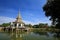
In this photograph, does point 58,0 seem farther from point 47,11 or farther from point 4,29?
point 4,29

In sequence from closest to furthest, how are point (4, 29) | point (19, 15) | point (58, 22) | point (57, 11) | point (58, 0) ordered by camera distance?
1. point (58, 0)
2. point (57, 11)
3. point (58, 22)
4. point (4, 29)
5. point (19, 15)

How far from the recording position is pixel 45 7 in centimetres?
2723

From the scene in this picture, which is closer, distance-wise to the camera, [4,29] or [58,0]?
[58,0]

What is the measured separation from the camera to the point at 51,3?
83.4ft

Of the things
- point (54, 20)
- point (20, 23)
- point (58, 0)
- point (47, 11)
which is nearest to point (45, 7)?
point (47, 11)

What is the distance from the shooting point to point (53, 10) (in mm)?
25469

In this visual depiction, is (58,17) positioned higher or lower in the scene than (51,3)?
lower

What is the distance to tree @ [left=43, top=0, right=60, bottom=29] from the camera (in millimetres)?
24398

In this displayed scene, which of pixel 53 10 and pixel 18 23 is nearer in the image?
pixel 53 10

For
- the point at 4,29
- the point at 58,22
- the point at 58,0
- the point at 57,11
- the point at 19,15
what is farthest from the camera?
the point at 19,15

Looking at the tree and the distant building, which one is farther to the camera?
the distant building

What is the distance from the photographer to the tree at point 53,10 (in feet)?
80.0

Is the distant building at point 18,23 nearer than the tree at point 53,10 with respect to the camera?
No

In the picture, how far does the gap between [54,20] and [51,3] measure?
10.6 ft
